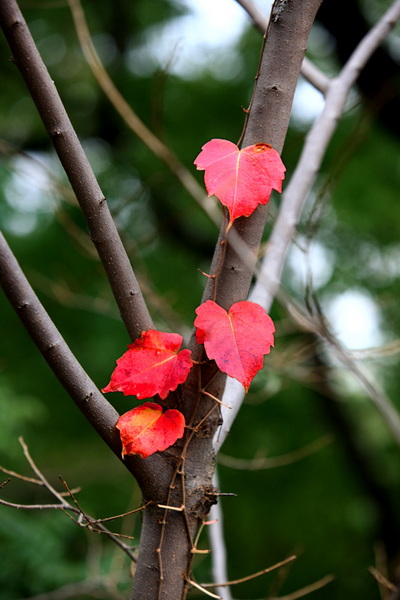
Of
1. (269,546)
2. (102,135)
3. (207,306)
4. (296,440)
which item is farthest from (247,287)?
(102,135)

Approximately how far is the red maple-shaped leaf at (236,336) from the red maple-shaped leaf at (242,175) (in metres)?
0.12

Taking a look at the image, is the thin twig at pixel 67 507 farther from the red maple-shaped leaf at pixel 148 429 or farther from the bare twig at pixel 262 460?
the bare twig at pixel 262 460

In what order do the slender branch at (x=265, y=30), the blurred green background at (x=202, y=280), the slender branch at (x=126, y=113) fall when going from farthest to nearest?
the blurred green background at (x=202, y=280) → the slender branch at (x=126, y=113) → the slender branch at (x=265, y=30)

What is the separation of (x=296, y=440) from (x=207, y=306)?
3437mm

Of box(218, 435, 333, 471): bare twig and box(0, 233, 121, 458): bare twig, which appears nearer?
box(0, 233, 121, 458): bare twig

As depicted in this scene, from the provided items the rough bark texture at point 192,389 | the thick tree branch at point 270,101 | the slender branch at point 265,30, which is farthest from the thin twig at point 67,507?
the slender branch at point 265,30

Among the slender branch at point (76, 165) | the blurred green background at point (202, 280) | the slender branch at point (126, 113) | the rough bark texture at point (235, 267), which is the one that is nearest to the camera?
the slender branch at point (76, 165)

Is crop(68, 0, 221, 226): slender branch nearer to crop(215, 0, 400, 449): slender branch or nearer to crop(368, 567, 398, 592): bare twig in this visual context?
crop(215, 0, 400, 449): slender branch

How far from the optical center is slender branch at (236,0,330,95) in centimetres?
128

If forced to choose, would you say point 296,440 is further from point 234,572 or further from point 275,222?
point 275,222

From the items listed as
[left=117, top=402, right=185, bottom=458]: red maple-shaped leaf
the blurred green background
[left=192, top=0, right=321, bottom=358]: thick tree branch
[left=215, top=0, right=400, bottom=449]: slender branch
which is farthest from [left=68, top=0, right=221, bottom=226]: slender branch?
the blurred green background

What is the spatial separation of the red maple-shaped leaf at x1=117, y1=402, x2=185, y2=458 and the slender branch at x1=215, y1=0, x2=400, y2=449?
0.21 m

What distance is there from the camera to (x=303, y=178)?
3.91ft

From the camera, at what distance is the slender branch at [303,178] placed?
1073 mm
